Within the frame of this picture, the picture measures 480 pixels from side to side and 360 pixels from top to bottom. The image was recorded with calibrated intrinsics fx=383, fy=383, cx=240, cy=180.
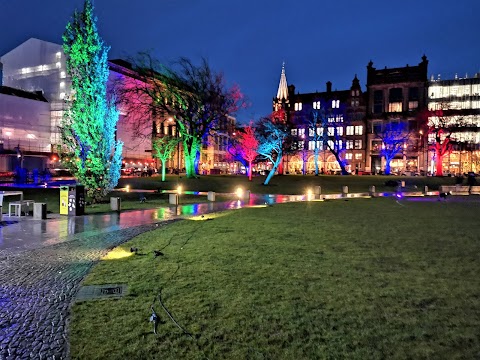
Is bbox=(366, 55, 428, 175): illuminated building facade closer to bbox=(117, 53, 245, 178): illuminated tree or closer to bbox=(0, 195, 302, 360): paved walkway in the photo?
bbox=(117, 53, 245, 178): illuminated tree

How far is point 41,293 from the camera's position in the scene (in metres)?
6.47

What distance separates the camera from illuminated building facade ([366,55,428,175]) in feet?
285

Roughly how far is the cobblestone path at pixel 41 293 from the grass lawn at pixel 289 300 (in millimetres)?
272

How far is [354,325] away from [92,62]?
1931 cm

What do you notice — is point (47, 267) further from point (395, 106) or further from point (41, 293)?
point (395, 106)

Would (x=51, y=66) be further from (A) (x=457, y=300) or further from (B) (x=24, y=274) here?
(A) (x=457, y=300)

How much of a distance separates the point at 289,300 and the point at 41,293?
4155 mm

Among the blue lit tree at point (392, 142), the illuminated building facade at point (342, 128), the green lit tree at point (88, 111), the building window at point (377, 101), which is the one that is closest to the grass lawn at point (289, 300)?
the green lit tree at point (88, 111)

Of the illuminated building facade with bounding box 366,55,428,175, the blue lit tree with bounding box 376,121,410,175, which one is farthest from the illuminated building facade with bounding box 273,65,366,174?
the blue lit tree with bounding box 376,121,410,175

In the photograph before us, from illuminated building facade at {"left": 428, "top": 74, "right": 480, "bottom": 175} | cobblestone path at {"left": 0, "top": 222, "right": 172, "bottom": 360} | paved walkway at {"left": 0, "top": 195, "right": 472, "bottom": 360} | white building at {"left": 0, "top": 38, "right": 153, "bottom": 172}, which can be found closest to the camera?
cobblestone path at {"left": 0, "top": 222, "right": 172, "bottom": 360}

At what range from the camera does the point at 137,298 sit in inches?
236

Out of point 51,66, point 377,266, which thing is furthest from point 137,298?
point 51,66

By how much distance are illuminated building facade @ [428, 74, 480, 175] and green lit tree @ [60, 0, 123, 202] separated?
70300 millimetres

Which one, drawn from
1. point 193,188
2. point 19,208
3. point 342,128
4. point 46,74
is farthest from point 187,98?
point 342,128
